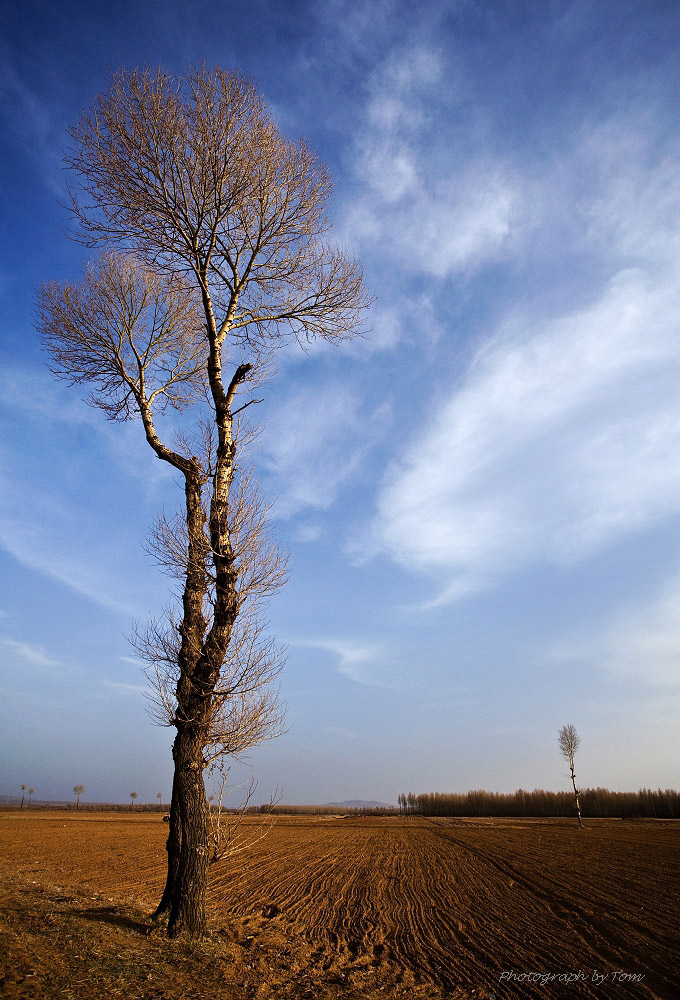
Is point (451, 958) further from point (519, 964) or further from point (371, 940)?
point (371, 940)

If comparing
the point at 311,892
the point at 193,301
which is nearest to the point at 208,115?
the point at 193,301

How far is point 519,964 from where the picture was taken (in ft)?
21.5

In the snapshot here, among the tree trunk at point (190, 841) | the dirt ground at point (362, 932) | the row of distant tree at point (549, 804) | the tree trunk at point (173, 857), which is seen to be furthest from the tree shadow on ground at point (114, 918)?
the row of distant tree at point (549, 804)

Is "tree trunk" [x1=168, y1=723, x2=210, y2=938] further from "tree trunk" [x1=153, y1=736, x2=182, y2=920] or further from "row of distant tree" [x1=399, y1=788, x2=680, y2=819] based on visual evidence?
"row of distant tree" [x1=399, y1=788, x2=680, y2=819]

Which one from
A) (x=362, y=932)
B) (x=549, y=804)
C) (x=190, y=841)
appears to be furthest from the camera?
(x=549, y=804)

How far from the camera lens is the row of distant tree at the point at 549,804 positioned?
39.0 m

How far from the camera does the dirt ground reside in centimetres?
509

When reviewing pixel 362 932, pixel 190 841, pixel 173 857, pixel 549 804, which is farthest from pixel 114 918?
pixel 549 804

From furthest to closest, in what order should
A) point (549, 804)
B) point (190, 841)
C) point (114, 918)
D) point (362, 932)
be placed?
1. point (549, 804)
2. point (362, 932)
3. point (114, 918)
4. point (190, 841)

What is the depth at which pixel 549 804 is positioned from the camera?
153 feet

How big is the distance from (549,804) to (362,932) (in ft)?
153

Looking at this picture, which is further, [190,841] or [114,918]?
[114,918]

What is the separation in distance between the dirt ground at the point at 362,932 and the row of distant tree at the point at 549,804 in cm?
2955

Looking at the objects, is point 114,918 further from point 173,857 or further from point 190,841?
point 190,841
